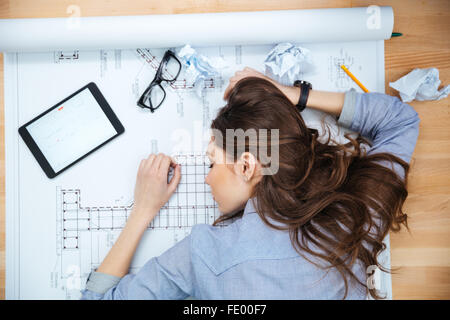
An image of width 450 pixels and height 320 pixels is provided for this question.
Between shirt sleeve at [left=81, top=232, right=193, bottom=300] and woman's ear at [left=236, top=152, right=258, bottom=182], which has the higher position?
woman's ear at [left=236, top=152, right=258, bottom=182]

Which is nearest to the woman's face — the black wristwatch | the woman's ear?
the woman's ear

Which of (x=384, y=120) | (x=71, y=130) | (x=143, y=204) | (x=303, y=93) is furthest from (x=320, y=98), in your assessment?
(x=71, y=130)

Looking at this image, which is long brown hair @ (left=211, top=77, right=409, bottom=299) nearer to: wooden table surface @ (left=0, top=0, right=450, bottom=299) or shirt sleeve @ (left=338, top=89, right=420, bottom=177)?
shirt sleeve @ (left=338, top=89, right=420, bottom=177)

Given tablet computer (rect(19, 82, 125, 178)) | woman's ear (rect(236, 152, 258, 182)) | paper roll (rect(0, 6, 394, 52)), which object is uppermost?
paper roll (rect(0, 6, 394, 52))

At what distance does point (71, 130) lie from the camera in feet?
2.48

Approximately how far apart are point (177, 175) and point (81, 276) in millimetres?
335

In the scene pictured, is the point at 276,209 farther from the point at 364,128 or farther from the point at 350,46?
the point at 350,46

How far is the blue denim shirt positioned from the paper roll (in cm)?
16

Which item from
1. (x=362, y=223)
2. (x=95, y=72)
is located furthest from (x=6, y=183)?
(x=362, y=223)

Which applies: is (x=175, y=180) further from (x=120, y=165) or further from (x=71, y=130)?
(x=71, y=130)

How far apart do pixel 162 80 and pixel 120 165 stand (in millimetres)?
230

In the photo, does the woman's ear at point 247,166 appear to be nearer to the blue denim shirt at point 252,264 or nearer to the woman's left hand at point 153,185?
the blue denim shirt at point 252,264

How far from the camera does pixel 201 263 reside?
22.9 inches

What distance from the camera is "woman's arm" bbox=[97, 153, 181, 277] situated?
2.34ft
